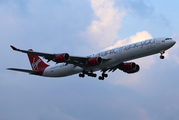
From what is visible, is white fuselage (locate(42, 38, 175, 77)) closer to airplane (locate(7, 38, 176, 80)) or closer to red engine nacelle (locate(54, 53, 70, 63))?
airplane (locate(7, 38, 176, 80))

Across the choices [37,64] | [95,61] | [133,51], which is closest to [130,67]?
[133,51]

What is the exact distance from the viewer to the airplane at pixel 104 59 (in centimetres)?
3997

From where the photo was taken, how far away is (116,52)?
4225 centimetres

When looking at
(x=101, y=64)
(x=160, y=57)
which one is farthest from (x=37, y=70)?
(x=160, y=57)

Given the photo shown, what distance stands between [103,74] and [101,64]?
7954 mm

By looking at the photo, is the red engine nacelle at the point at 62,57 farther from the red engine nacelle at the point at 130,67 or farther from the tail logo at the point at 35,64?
the tail logo at the point at 35,64

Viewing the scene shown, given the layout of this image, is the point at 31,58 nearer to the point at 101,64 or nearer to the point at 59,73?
the point at 59,73

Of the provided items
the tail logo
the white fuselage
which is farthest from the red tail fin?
the white fuselage

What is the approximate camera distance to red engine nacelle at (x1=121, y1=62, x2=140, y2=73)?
48.8 m

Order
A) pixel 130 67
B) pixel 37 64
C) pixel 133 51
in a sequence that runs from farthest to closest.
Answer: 1. pixel 37 64
2. pixel 130 67
3. pixel 133 51

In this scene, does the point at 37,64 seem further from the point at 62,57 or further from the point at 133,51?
the point at 133,51

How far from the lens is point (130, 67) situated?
4872 cm

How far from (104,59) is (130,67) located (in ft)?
25.2

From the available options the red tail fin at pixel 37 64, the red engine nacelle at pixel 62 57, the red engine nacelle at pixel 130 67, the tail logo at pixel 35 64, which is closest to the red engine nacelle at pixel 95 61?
the red engine nacelle at pixel 62 57
